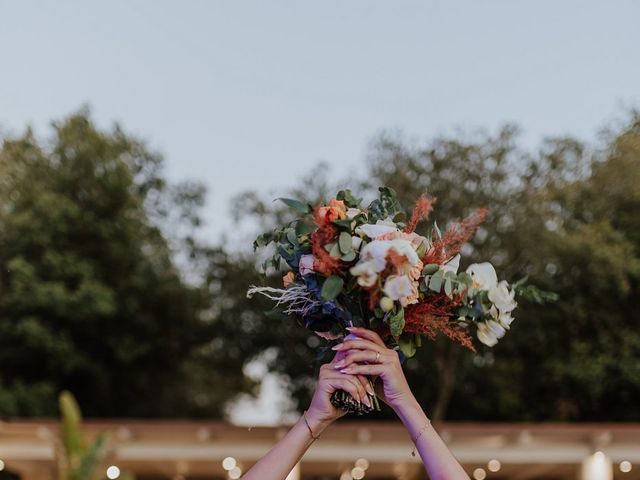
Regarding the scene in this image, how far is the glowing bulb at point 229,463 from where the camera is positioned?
15.0 m

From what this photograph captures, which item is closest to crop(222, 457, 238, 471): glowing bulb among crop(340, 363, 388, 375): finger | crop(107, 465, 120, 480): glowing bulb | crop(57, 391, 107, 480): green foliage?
crop(107, 465, 120, 480): glowing bulb

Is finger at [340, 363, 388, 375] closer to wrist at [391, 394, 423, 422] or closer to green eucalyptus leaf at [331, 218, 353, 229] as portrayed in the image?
wrist at [391, 394, 423, 422]

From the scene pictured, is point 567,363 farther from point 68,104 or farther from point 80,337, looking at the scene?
point 68,104

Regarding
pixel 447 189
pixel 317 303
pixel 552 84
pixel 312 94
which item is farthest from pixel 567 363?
pixel 317 303

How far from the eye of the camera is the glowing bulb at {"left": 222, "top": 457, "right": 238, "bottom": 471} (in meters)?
15.0

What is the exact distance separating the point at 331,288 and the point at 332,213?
0.76 ft

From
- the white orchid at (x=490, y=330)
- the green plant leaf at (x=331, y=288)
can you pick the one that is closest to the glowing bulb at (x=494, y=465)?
the white orchid at (x=490, y=330)

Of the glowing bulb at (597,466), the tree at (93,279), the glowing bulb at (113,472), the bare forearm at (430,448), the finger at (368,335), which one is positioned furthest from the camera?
the tree at (93,279)

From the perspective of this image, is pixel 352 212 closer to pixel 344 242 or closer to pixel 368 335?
pixel 344 242

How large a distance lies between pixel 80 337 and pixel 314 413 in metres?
23.5

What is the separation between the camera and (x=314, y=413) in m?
2.60

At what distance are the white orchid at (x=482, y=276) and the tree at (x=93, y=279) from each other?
858 inches

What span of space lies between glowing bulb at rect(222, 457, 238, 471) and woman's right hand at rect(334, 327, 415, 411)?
501 inches

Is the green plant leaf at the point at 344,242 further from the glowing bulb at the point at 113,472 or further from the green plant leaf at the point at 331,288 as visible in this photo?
the glowing bulb at the point at 113,472
